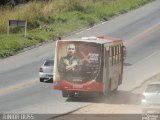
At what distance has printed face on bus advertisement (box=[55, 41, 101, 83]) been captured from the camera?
28938 mm

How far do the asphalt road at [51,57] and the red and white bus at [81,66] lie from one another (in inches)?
33.7

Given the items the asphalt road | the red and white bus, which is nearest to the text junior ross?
the asphalt road

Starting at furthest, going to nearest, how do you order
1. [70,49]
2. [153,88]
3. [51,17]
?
[51,17]
[70,49]
[153,88]

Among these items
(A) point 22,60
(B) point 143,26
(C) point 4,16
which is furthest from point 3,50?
(B) point 143,26

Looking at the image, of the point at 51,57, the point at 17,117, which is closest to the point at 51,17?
the point at 51,57

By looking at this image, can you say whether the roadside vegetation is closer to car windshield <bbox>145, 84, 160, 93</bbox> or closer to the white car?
the white car

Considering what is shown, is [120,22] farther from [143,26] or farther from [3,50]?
[3,50]

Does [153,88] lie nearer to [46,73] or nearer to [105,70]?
[105,70]

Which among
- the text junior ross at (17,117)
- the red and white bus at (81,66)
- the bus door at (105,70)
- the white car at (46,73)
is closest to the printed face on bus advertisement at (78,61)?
the red and white bus at (81,66)

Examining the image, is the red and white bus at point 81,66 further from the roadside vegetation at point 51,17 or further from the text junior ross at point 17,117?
the roadside vegetation at point 51,17

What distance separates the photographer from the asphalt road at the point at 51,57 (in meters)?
27.4

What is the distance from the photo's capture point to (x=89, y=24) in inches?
2443

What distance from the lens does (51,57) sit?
4597 cm

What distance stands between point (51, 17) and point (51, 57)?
1623 cm
